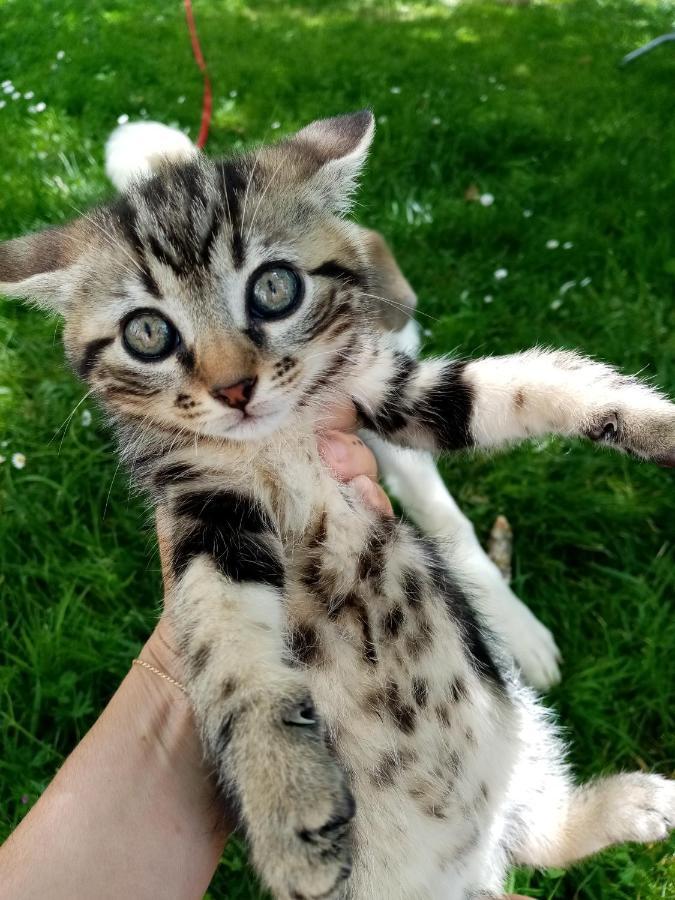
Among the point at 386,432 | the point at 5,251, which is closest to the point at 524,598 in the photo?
the point at 386,432

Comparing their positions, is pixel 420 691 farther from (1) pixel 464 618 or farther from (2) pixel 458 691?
(1) pixel 464 618

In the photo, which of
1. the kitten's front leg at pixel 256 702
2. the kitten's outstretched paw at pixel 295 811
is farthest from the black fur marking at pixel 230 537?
the kitten's outstretched paw at pixel 295 811

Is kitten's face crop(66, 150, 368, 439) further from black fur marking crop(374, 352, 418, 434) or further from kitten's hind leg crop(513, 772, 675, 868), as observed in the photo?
kitten's hind leg crop(513, 772, 675, 868)

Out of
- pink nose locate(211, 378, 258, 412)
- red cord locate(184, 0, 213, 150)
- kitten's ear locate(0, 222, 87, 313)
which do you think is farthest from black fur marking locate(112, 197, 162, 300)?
red cord locate(184, 0, 213, 150)

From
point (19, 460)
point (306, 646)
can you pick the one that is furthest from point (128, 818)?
point (19, 460)

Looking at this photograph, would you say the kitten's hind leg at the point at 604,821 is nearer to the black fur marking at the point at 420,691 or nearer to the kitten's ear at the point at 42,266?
the black fur marking at the point at 420,691

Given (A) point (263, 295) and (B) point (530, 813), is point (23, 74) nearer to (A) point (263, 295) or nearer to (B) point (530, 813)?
(A) point (263, 295)

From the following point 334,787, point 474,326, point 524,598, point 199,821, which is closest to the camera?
point 334,787
